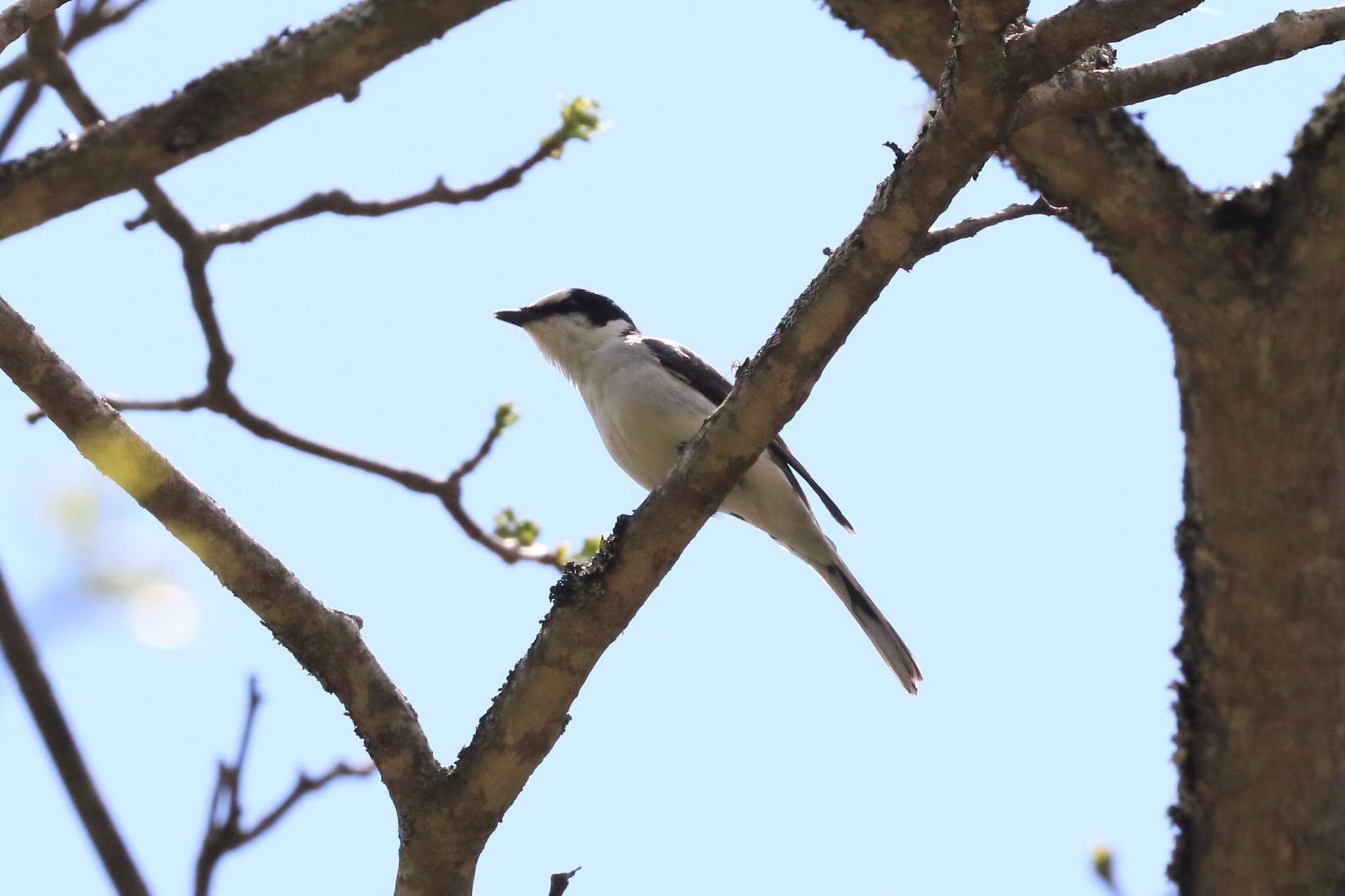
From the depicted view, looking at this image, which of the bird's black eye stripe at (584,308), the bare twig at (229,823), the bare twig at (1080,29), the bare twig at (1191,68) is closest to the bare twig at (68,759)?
the bare twig at (229,823)

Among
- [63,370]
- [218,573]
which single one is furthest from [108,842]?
[63,370]

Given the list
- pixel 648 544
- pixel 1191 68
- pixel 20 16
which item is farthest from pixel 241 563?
pixel 1191 68

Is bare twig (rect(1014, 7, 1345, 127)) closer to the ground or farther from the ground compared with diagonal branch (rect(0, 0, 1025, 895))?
farther from the ground

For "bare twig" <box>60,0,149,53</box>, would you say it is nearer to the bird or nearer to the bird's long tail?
the bird

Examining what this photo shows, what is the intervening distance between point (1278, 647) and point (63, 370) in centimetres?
336

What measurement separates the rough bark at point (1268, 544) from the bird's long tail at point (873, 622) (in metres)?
2.27

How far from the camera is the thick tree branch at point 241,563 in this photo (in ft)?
11.1

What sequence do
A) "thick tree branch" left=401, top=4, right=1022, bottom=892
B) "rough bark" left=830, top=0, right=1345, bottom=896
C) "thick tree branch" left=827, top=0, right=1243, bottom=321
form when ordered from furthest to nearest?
"thick tree branch" left=827, top=0, right=1243, bottom=321 → "rough bark" left=830, top=0, right=1345, bottom=896 → "thick tree branch" left=401, top=4, right=1022, bottom=892

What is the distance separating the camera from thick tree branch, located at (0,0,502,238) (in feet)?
15.7

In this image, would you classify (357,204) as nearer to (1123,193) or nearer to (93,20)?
(93,20)

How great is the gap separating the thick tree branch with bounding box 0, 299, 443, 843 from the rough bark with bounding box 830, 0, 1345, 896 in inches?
89.5

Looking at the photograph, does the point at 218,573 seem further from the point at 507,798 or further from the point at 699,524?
the point at 699,524

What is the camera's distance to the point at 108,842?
9.05 feet

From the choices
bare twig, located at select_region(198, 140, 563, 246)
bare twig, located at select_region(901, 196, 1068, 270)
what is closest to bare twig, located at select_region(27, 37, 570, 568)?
bare twig, located at select_region(198, 140, 563, 246)
